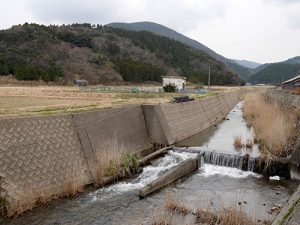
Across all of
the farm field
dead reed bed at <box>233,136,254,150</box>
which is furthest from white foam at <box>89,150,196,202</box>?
the farm field

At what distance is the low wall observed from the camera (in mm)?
20750

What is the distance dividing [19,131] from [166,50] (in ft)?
483

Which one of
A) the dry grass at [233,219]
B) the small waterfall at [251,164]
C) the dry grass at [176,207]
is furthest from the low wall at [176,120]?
the dry grass at [233,219]

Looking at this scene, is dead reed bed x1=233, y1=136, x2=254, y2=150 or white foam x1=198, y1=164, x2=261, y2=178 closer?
white foam x1=198, y1=164, x2=261, y2=178

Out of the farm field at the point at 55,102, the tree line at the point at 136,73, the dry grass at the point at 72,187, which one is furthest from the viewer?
the tree line at the point at 136,73

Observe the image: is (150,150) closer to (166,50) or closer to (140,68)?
(140,68)

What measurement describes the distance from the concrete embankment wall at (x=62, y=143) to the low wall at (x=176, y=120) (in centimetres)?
6

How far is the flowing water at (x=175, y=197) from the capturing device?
10570mm

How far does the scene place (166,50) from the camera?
155 metres

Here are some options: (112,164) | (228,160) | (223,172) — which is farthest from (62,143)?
(228,160)

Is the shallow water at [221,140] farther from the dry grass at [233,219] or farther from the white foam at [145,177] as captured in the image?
the dry grass at [233,219]

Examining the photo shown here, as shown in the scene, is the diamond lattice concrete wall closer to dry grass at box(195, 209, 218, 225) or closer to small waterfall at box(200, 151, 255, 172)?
dry grass at box(195, 209, 218, 225)

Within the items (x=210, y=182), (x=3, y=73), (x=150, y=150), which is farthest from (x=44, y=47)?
(x=210, y=182)

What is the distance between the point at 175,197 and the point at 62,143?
4.98m
